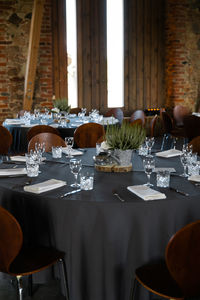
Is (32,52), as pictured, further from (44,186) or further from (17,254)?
(17,254)

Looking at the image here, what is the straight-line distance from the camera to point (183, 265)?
175 centimetres

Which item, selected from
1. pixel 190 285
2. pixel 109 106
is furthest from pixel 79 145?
pixel 109 106

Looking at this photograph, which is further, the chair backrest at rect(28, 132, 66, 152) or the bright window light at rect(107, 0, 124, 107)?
the bright window light at rect(107, 0, 124, 107)

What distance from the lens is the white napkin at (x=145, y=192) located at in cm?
230

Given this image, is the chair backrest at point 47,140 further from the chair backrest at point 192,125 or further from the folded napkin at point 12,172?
the chair backrest at point 192,125

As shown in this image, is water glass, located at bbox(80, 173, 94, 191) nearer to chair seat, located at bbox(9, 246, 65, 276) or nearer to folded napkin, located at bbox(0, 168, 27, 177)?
chair seat, located at bbox(9, 246, 65, 276)

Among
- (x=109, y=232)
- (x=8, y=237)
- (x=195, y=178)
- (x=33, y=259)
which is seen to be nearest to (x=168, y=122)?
(x=195, y=178)

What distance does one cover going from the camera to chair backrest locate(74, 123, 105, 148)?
198 inches

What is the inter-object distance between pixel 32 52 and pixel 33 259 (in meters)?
5.65

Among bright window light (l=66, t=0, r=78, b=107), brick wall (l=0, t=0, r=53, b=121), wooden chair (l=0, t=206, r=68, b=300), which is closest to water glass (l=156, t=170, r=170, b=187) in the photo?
wooden chair (l=0, t=206, r=68, b=300)

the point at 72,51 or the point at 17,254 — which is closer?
the point at 17,254

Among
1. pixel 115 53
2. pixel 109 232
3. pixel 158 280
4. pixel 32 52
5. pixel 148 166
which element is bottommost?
pixel 158 280

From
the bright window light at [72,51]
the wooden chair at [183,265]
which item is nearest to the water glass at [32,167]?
the wooden chair at [183,265]

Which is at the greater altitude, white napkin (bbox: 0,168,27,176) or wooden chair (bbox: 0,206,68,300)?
white napkin (bbox: 0,168,27,176)
